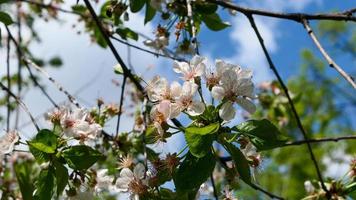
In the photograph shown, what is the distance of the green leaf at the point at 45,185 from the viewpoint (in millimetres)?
1646

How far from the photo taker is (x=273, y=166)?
44.2 ft

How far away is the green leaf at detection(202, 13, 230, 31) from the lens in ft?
7.85

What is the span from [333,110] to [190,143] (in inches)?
576

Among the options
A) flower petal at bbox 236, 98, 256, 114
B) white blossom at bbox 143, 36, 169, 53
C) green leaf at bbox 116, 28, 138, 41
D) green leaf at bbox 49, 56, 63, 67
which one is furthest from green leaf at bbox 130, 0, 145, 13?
green leaf at bbox 49, 56, 63, 67

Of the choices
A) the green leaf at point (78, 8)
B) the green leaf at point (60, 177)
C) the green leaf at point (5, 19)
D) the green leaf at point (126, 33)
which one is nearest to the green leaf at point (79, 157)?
the green leaf at point (60, 177)

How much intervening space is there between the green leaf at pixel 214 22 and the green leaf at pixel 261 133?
36.0 inches

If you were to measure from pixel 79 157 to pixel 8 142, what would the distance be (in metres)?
0.24

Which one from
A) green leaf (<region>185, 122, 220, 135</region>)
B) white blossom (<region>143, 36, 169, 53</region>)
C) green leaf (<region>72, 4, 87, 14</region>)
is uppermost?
green leaf (<region>72, 4, 87, 14</region>)

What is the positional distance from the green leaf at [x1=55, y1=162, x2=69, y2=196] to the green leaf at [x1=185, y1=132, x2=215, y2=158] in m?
0.42

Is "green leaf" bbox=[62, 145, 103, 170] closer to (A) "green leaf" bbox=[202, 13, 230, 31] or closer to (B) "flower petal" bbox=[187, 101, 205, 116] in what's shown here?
(B) "flower petal" bbox=[187, 101, 205, 116]

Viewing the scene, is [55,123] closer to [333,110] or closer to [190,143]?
[190,143]

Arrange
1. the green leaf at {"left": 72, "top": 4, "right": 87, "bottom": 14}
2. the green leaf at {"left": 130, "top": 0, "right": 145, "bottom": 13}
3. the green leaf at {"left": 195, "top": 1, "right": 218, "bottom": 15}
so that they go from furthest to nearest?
1. the green leaf at {"left": 72, "top": 4, "right": 87, "bottom": 14}
2. the green leaf at {"left": 195, "top": 1, "right": 218, "bottom": 15}
3. the green leaf at {"left": 130, "top": 0, "right": 145, "bottom": 13}

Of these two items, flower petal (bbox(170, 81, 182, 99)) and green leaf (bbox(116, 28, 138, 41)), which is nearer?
flower petal (bbox(170, 81, 182, 99))

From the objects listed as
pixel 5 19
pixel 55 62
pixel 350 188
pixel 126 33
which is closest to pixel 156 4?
pixel 126 33
